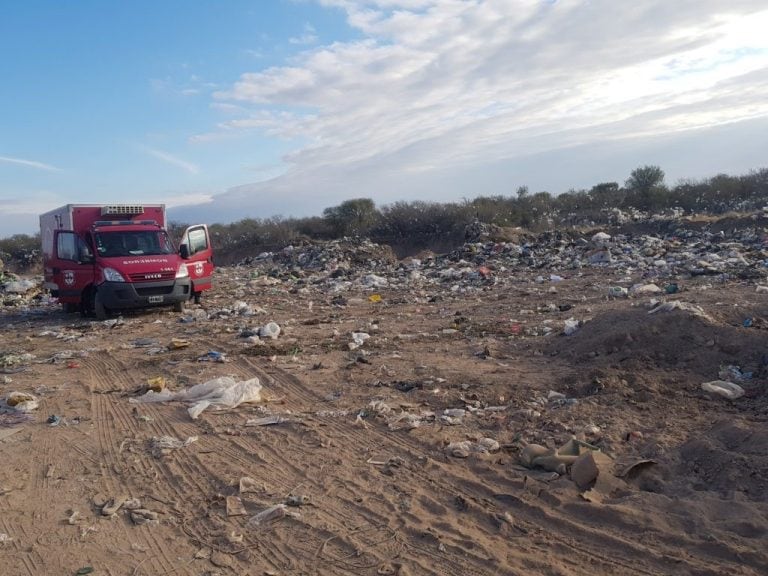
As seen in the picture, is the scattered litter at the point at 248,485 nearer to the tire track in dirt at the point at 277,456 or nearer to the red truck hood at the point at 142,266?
the tire track in dirt at the point at 277,456

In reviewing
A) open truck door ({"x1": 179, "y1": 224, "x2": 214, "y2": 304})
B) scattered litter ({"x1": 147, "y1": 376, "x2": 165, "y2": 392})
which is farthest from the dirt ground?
open truck door ({"x1": 179, "y1": 224, "x2": 214, "y2": 304})

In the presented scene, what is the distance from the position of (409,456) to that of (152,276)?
26.4 feet

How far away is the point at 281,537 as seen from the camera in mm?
3432

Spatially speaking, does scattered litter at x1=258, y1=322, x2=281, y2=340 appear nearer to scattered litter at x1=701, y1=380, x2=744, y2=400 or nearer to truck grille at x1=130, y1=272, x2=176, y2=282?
truck grille at x1=130, y1=272, x2=176, y2=282

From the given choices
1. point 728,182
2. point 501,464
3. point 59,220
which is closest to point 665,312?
point 501,464

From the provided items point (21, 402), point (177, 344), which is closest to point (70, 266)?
point (177, 344)

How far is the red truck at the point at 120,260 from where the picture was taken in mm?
11008

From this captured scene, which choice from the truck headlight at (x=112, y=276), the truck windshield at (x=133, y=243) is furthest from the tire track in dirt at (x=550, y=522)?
the truck windshield at (x=133, y=243)

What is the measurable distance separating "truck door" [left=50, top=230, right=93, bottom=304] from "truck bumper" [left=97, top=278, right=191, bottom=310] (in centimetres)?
63

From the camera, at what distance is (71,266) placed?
11.6m

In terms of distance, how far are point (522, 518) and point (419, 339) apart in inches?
192

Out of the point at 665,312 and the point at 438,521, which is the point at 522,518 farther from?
the point at 665,312

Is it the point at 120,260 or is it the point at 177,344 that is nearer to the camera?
the point at 177,344

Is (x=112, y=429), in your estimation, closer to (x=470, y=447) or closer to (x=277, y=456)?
(x=277, y=456)
